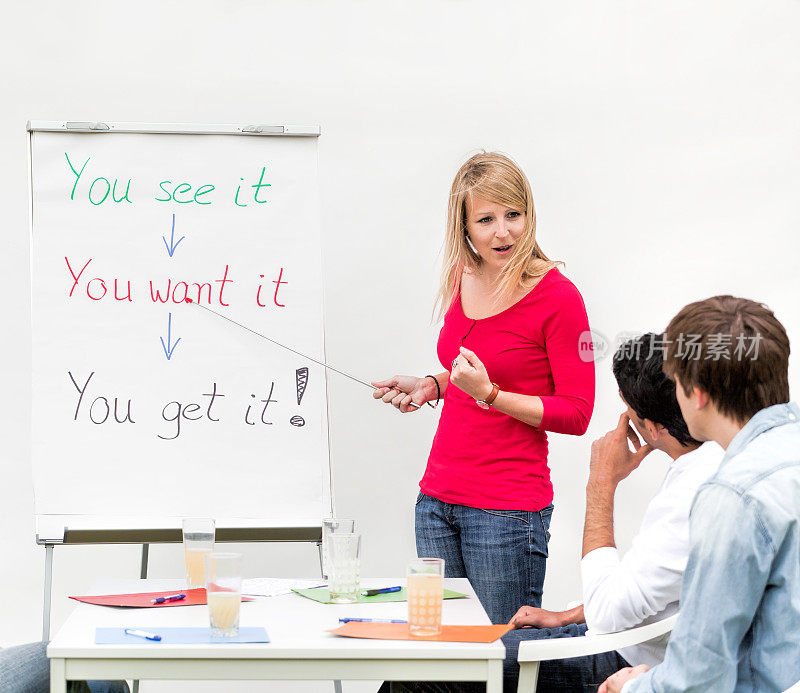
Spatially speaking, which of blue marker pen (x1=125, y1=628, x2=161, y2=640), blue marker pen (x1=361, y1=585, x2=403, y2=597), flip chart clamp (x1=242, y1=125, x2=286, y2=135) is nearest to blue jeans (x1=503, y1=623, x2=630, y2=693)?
blue marker pen (x1=361, y1=585, x2=403, y2=597)

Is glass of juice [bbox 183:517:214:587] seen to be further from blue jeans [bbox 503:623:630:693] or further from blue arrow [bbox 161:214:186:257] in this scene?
blue arrow [bbox 161:214:186:257]

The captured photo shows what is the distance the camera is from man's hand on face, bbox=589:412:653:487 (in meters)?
1.69

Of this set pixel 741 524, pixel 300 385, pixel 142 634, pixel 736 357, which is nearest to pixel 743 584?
pixel 741 524

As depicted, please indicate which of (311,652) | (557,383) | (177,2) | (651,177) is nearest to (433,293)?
(651,177)

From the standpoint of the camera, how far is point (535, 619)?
1.77 meters

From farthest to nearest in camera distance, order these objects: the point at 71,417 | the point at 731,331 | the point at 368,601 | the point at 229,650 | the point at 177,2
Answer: the point at 177,2 → the point at 71,417 → the point at 368,601 → the point at 229,650 → the point at 731,331

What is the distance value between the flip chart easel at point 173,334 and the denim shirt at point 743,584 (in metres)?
1.20

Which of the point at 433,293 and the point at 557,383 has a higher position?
the point at 433,293

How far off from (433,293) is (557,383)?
1.03 meters

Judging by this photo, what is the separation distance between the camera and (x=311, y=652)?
4.41 ft

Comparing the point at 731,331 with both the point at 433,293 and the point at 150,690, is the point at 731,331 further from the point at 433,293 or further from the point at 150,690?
the point at 150,690

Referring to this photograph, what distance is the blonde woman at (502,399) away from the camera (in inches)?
77.5

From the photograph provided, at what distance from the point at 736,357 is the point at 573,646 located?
0.58 m

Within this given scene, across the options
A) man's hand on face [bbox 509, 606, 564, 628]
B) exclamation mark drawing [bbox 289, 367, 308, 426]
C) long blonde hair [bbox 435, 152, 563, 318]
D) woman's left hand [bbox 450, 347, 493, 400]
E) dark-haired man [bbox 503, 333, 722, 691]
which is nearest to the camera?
dark-haired man [bbox 503, 333, 722, 691]
